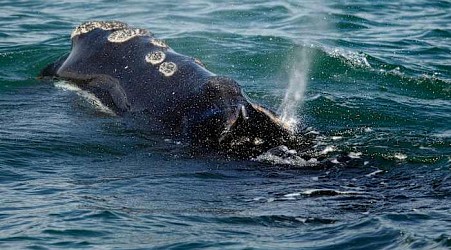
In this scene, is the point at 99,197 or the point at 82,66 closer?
the point at 99,197

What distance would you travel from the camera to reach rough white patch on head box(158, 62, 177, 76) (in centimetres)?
1102

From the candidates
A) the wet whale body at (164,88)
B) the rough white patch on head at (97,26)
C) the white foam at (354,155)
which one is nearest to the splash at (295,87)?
the wet whale body at (164,88)

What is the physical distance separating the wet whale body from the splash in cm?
99

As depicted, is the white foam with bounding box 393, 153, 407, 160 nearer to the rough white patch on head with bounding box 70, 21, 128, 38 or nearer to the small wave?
the small wave

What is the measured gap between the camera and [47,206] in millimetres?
8555

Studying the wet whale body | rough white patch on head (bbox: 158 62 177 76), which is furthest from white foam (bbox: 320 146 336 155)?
rough white patch on head (bbox: 158 62 177 76)

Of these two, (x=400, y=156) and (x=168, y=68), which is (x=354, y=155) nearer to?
(x=400, y=156)

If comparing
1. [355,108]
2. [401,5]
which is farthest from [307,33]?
[355,108]

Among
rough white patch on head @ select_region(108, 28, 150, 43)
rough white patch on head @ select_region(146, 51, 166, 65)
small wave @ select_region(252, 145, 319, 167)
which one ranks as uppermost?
rough white patch on head @ select_region(108, 28, 150, 43)

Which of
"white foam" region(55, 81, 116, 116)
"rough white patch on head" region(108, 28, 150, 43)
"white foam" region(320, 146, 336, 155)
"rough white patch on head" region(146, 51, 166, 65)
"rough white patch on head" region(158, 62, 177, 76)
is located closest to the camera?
"white foam" region(320, 146, 336, 155)

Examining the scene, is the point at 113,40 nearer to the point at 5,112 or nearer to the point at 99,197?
the point at 5,112

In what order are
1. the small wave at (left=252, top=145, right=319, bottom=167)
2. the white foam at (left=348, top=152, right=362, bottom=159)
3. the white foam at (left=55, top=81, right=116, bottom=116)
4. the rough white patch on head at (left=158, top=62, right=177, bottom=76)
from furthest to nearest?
the white foam at (left=55, top=81, right=116, bottom=116) < the rough white patch on head at (left=158, top=62, right=177, bottom=76) < the white foam at (left=348, top=152, right=362, bottom=159) < the small wave at (left=252, top=145, right=319, bottom=167)

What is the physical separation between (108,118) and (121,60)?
0.88 metres

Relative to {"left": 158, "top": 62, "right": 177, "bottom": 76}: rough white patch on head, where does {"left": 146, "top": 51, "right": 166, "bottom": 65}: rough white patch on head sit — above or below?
above
